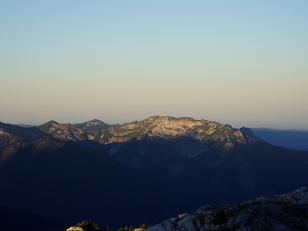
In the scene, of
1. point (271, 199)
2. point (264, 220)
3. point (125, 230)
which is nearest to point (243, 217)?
point (264, 220)

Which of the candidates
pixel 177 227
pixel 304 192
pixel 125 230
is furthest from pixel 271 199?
pixel 125 230

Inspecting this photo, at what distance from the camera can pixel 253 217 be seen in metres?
31.8

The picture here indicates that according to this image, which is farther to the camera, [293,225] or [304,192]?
[304,192]

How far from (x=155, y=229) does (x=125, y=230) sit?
32863 millimetres

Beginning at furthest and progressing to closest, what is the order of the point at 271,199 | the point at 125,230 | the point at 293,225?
1. the point at 125,230
2. the point at 271,199
3. the point at 293,225

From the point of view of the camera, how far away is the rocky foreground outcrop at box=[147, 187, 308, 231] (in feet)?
102

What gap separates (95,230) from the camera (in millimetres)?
59812

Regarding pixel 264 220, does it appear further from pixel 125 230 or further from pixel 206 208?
pixel 125 230

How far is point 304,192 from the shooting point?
38.2 meters

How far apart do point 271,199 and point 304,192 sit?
126 inches

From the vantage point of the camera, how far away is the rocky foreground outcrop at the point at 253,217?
30969 mm

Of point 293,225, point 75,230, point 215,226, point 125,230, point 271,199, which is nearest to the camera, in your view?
point 293,225

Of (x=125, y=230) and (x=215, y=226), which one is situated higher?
(x=215, y=226)

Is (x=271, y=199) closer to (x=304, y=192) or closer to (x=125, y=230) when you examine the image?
(x=304, y=192)
